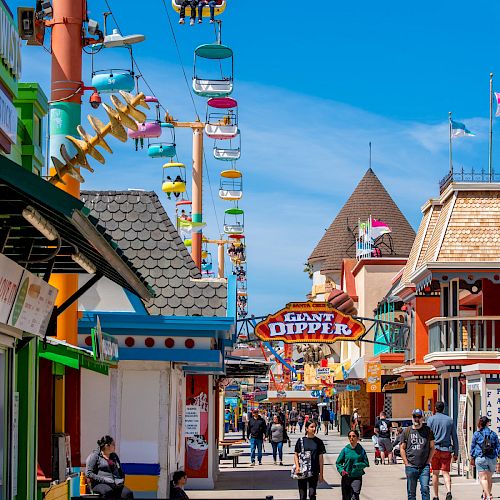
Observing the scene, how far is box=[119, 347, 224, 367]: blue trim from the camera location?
62.5 feet

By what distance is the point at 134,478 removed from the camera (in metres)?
19.2

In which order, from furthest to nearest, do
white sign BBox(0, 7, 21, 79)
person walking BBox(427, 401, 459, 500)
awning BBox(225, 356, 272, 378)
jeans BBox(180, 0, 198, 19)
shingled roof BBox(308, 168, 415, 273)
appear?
1. shingled roof BBox(308, 168, 415, 273)
2. awning BBox(225, 356, 272, 378)
3. jeans BBox(180, 0, 198, 19)
4. person walking BBox(427, 401, 459, 500)
5. white sign BBox(0, 7, 21, 79)

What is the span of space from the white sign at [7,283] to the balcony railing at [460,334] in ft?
74.5

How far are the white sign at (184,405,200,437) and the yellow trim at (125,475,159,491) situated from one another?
5.26m

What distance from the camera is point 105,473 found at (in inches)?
549

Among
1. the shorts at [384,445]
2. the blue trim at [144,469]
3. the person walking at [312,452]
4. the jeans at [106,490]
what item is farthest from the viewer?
the shorts at [384,445]

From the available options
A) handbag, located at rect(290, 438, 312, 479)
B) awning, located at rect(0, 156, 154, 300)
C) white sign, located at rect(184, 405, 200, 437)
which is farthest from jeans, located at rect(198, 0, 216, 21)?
awning, located at rect(0, 156, 154, 300)

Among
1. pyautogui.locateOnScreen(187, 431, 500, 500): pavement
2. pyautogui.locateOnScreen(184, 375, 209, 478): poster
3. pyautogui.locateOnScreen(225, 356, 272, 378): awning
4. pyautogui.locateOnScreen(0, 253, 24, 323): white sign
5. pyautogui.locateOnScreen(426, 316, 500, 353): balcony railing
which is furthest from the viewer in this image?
pyautogui.locateOnScreen(426, 316, 500, 353): balcony railing

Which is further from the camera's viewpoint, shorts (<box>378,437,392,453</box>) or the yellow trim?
shorts (<box>378,437,392,453</box>)

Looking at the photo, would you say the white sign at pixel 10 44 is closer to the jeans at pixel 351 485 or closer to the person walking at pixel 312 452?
Result: the person walking at pixel 312 452

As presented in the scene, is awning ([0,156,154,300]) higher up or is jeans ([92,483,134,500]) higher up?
awning ([0,156,154,300])

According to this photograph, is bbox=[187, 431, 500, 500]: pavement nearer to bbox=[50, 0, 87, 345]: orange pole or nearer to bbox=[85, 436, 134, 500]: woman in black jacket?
bbox=[85, 436, 134, 500]: woman in black jacket

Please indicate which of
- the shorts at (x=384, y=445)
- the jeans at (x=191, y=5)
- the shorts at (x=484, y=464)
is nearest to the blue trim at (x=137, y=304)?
the shorts at (x=484, y=464)

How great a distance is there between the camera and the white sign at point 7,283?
9859mm
